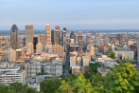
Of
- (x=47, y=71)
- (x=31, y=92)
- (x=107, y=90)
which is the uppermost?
(x=107, y=90)

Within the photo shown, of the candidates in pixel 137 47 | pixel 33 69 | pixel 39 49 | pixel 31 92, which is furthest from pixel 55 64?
pixel 39 49

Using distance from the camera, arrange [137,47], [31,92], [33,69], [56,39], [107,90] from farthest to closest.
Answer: [56,39]
[137,47]
[33,69]
[31,92]
[107,90]

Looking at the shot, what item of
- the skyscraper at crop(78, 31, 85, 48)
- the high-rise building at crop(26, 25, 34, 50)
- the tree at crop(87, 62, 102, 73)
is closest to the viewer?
the tree at crop(87, 62, 102, 73)

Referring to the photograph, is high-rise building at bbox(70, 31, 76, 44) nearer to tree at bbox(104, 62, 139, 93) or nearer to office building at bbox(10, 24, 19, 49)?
office building at bbox(10, 24, 19, 49)

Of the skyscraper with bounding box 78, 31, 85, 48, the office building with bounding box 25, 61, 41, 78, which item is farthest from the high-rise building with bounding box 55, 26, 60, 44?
the office building with bounding box 25, 61, 41, 78

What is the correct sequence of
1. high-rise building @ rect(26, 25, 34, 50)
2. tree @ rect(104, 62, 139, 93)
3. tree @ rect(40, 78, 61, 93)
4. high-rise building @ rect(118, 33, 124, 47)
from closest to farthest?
tree @ rect(104, 62, 139, 93)
tree @ rect(40, 78, 61, 93)
high-rise building @ rect(118, 33, 124, 47)
high-rise building @ rect(26, 25, 34, 50)

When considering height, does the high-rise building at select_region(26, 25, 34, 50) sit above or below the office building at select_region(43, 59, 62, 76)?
above

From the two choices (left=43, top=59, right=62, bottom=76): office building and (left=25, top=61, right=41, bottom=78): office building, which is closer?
(left=25, top=61, right=41, bottom=78): office building

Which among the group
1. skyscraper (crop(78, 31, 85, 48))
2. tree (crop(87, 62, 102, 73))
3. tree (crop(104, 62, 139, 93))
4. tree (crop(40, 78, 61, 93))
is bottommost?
tree (crop(87, 62, 102, 73))

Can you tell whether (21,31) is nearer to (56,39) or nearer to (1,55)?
(56,39)

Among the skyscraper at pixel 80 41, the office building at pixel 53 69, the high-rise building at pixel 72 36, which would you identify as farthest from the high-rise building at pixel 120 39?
the high-rise building at pixel 72 36

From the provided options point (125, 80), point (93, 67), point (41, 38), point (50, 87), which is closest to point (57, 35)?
point (41, 38)
